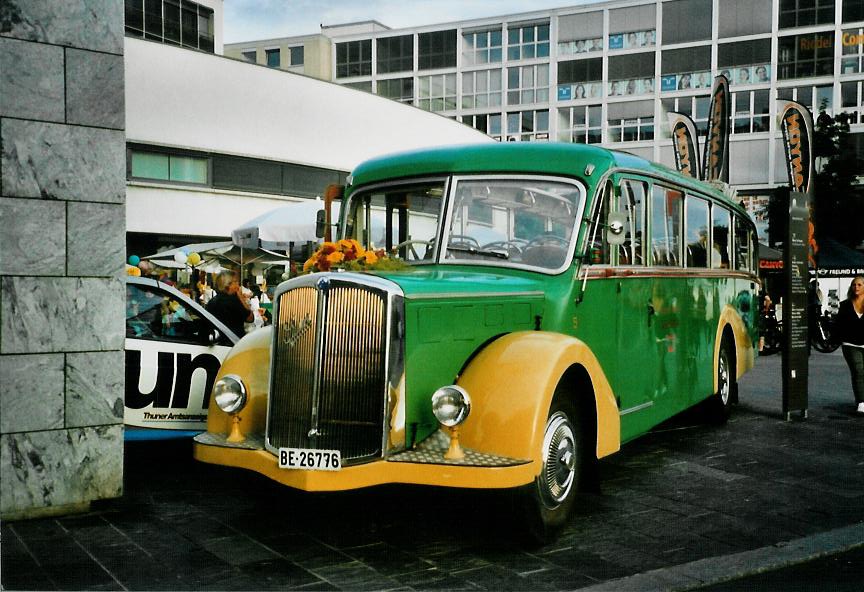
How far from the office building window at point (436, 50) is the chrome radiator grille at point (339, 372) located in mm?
54585

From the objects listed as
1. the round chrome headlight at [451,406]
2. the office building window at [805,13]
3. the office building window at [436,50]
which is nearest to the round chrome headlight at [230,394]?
the round chrome headlight at [451,406]

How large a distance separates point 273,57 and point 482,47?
53.1 feet

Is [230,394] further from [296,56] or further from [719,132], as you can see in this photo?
[296,56]

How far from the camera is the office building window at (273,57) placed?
62.6 meters

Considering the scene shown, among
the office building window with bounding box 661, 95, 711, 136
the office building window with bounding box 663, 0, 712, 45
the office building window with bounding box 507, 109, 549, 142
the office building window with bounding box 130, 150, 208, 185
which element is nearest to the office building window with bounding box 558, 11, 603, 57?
the office building window with bounding box 507, 109, 549, 142

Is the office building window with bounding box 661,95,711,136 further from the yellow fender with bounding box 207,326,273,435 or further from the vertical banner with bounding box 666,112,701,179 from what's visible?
the yellow fender with bounding box 207,326,273,435

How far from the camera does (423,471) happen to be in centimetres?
470

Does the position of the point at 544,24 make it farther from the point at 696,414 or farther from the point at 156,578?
the point at 156,578

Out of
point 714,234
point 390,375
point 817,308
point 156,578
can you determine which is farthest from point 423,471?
point 817,308

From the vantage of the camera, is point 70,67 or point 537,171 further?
point 537,171

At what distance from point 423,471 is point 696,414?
6.03 m

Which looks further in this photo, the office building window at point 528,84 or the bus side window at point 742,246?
the office building window at point 528,84

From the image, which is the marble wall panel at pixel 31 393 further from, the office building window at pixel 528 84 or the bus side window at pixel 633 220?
the office building window at pixel 528 84

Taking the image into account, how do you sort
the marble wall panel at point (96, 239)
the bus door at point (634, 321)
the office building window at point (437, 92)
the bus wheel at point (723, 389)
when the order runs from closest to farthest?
1. the marble wall panel at point (96, 239)
2. the bus door at point (634, 321)
3. the bus wheel at point (723, 389)
4. the office building window at point (437, 92)
